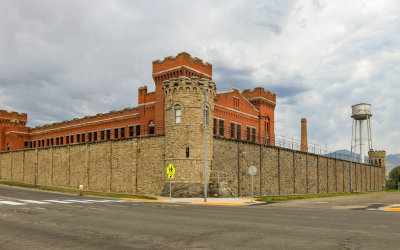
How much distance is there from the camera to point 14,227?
39.4 feet

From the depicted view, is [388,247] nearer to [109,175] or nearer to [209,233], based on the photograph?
[209,233]

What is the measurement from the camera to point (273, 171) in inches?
1718

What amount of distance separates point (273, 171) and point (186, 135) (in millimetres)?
15613

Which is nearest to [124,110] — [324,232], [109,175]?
[109,175]

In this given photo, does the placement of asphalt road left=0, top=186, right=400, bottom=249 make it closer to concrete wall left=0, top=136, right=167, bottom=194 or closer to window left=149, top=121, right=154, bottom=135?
concrete wall left=0, top=136, right=167, bottom=194

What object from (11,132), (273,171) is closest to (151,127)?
(273,171)

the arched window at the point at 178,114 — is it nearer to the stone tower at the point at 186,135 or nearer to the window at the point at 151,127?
the stone tower at the point at 186,135

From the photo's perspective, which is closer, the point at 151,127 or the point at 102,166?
the point at 102,166

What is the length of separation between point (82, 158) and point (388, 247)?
42.3 meters

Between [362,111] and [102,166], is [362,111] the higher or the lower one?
the higher one

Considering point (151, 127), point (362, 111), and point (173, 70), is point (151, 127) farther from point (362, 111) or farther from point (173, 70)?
point (362, 111)

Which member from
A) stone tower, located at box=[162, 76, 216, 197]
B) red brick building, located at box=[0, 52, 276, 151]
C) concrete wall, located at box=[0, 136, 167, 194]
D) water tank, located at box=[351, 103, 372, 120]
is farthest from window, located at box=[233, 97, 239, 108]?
water tank, located at box=[351, 103, 372, 120]

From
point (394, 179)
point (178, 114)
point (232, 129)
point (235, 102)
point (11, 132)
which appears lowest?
point (394, 179)

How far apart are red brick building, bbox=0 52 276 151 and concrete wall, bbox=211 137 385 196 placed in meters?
4.17
